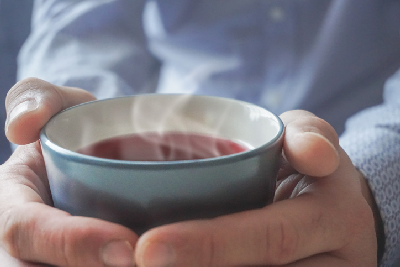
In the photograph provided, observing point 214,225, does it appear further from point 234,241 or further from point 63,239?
point 63,239

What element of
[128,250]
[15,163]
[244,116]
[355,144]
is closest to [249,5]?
[355,144]

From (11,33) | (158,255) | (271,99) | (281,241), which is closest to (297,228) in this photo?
(281,241)

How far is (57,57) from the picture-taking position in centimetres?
114

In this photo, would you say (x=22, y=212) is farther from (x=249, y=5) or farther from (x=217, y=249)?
(x=249, y=5)

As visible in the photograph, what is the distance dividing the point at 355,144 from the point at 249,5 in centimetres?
56

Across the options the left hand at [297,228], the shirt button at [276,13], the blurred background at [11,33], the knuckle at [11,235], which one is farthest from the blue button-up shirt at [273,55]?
the knuckle at [11,235]

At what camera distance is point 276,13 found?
41.0 inches

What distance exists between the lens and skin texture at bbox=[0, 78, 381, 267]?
13.0 inches

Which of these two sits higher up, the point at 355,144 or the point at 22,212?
the point at 22,212

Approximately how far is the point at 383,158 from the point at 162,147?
43 centimetres

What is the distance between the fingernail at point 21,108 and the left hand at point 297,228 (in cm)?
25

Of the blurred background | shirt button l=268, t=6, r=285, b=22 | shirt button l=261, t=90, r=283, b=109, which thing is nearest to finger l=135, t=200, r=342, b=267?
shirt button l=261, t=90, r=283, b=109

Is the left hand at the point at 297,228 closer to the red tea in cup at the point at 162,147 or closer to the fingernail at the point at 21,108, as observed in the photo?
the red tea in cup at the point at 162,147

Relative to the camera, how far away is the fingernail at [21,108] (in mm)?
461
